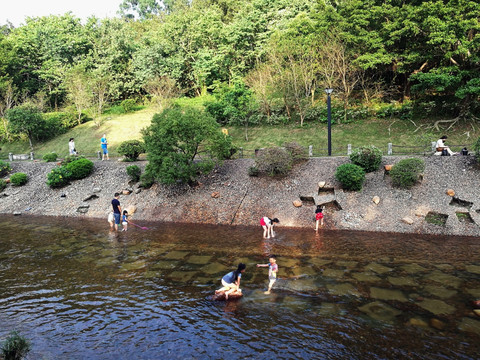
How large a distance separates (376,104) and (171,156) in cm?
2298

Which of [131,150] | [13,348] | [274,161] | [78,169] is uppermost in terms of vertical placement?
[131,150]

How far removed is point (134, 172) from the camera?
903 inches

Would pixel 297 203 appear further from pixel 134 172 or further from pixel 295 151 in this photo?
pixel 134 172

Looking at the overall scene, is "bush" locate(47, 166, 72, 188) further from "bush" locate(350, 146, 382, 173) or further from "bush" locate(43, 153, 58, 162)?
"bush" locate(350, 146, 382, 173)

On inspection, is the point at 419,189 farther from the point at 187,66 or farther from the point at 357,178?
the point at 187,66

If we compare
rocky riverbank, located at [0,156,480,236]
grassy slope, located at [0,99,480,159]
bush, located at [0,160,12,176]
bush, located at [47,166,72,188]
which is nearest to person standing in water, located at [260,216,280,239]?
rocky riverbank, located at [0,156,480,236]

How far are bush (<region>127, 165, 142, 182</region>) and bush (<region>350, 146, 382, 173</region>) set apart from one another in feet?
49.5

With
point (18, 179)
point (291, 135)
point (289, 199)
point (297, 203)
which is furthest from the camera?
point (291, 135)

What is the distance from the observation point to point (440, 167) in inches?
707

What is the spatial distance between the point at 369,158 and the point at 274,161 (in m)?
5.59

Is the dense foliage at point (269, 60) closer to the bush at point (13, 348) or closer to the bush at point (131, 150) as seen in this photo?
the bush at point (131, 150)

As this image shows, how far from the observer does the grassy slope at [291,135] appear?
26.4 metres

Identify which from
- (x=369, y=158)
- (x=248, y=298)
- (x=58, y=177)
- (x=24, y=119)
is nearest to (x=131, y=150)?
(x=58, y=177)

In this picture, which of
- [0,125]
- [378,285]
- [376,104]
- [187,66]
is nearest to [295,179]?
[378,285]
